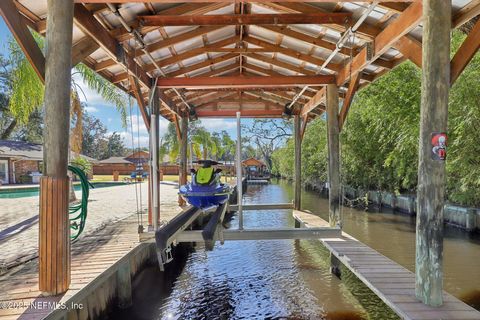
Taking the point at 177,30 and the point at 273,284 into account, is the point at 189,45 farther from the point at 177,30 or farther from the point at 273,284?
the point at 273,284

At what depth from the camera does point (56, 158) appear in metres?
3.66

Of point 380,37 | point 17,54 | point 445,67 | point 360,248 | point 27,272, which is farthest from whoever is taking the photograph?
point 17,54

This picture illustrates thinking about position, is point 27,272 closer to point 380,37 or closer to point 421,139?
point 421,139

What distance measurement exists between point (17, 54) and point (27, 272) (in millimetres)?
8758

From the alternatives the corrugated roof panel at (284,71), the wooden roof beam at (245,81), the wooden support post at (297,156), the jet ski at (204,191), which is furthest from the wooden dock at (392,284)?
the wooden support post at (297,156)

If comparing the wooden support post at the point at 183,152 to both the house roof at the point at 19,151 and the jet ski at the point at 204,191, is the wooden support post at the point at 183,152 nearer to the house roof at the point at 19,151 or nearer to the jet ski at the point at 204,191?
Answer: the jet ski at the point at 204,191

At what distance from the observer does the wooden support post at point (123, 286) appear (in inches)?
214

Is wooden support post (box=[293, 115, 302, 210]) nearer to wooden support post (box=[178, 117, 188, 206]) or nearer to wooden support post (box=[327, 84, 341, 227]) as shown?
wooden support post (box=[178, 117, 188, 206])

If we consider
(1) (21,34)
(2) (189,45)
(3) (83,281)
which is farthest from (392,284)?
(2) (189,45)

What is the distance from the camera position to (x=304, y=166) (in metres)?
28.0

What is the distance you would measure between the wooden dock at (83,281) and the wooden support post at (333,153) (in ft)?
12.7

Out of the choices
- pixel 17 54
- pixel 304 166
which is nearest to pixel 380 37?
pixel 17 54

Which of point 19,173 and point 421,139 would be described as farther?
point 19,173

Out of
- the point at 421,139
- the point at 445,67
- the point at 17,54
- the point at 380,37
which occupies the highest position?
the point at 17,54
